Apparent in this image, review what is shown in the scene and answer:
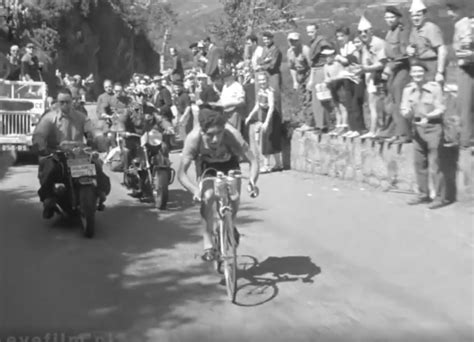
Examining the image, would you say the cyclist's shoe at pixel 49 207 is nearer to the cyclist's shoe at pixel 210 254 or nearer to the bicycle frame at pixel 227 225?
the bicycle frame at pixel 227 225

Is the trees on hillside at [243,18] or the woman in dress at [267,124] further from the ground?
the trees on hillside at [243,18]

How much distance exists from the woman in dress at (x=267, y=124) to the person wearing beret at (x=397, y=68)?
3.17m

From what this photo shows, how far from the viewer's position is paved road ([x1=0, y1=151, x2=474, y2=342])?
23.1 ft

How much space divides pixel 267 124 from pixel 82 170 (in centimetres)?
558

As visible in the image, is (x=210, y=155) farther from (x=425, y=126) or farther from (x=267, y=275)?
(x=425, y=126)

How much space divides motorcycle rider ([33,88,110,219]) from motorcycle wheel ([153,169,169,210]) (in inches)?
53.3

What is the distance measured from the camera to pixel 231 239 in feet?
25.5

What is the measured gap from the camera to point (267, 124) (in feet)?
50.7

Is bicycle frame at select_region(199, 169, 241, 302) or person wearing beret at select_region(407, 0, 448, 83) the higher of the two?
person wearing beret at select_region(407, 0, 448, 83)

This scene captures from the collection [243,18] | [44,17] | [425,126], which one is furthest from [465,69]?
[44,17]

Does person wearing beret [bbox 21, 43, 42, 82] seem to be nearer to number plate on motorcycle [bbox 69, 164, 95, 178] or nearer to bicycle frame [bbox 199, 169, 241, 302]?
number plate on motorcycle [bbox 69, 164, 95, 178]

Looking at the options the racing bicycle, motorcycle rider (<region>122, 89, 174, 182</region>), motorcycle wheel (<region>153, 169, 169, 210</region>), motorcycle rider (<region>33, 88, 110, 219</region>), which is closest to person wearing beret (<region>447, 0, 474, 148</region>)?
motorcycle wheel (<region>153, 169, 169, 210</region>)

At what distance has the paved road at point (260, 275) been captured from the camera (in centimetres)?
703

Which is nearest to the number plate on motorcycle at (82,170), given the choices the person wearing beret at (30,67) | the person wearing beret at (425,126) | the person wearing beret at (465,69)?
the person wearing beret at (425,126)
